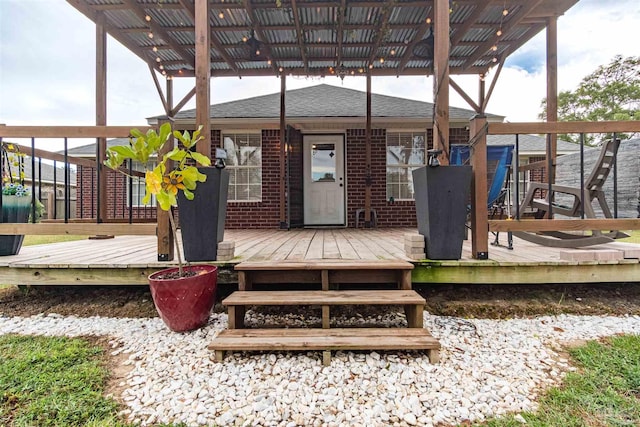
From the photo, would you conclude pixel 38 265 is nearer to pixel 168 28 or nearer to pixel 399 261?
pixel 399 261

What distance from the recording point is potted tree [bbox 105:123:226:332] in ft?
5.56

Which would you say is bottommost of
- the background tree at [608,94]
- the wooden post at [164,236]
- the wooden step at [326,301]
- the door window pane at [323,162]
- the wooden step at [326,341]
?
the wooden step at [326,341]

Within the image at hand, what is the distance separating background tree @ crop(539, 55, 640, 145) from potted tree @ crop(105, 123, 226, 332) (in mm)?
21102

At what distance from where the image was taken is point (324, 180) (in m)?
6.11

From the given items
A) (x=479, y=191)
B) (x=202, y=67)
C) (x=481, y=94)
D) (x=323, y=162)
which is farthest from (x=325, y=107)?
(x=479, y=191)

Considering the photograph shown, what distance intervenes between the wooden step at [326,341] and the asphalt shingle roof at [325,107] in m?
4.45

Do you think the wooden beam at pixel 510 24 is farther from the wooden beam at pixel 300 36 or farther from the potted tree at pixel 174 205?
the potted tree at pixel 174 205

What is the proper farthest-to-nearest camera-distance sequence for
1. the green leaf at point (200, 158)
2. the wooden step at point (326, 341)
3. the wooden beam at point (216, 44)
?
the wooden beam at point (216, 44), the green leaf at point (200, 158), the wooden step at point (326, 341)

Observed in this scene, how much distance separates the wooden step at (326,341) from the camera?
1562 mm

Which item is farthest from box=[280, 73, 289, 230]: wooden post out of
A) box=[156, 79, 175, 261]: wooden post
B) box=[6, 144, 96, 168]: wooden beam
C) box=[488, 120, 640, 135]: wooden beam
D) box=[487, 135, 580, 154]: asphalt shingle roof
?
box=[487, 135, 580, 154]: asphalt shingle roof

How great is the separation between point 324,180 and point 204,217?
417cm

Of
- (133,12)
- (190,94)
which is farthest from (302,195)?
(133,12)

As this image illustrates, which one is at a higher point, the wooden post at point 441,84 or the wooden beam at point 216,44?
the wooden beam at point 216,44

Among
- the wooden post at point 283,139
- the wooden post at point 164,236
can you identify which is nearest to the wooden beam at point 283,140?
the wooden post at point 283,139
